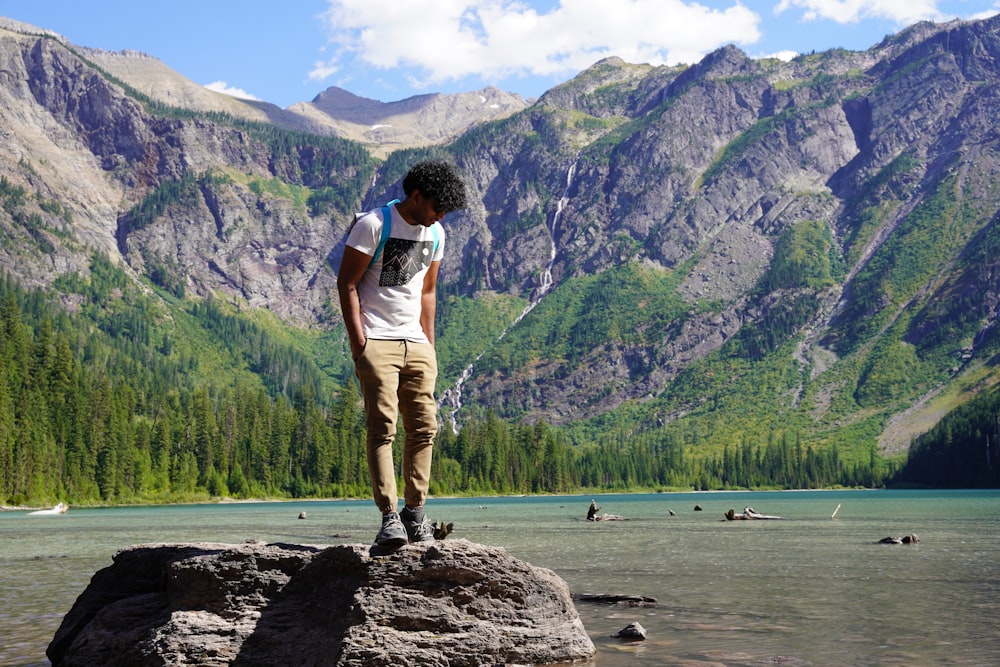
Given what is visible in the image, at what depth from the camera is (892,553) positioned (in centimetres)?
3709

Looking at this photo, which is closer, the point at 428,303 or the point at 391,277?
the point at 391,277

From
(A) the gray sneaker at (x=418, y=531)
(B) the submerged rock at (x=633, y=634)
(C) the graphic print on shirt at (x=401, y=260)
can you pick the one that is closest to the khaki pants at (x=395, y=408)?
(A) the gray sneaker at (x=418, y=531)

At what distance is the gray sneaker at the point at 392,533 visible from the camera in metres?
12.9

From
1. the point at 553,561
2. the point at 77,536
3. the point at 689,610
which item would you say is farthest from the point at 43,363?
the point at 689,610

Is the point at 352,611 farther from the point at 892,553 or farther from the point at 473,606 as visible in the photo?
the point at 892,553

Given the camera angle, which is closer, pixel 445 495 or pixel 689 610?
pixel 689 610

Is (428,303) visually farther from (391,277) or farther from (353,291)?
(353,291)

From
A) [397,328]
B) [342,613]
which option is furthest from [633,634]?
[397,328]

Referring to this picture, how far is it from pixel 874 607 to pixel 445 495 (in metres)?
170

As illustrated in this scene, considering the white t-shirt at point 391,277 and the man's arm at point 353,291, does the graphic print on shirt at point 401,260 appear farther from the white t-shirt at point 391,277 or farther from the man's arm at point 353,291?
the man's arm at point 353,291

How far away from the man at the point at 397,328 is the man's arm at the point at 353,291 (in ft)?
0.04

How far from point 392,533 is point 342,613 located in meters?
1.22

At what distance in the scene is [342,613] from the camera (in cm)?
1273

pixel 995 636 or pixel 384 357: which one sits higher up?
pixel 384 357
